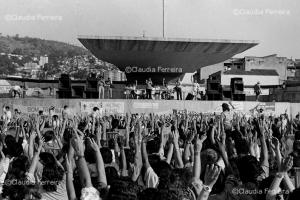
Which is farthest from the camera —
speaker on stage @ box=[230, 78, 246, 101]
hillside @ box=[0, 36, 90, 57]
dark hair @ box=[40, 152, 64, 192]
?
hillside @ box=[0, 36, 90, 57]

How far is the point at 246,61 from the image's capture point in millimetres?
79438

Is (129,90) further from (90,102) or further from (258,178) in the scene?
(258,178)

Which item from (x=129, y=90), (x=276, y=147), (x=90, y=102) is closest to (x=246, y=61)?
(x=129, y=90)

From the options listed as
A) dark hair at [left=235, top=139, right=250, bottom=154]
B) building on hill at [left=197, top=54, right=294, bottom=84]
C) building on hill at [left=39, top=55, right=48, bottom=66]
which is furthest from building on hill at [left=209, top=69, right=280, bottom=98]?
building on hill at [left=39, top=55, right=48, bottom=66]

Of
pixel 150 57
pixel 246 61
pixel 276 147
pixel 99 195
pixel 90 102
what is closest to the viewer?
pixel 99 195

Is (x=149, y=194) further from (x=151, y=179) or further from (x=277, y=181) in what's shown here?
(x=151, y=179)

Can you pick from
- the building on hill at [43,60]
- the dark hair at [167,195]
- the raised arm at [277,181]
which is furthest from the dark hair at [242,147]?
the building on hill at [43,60]

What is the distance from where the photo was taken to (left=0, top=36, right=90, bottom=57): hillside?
16912cm

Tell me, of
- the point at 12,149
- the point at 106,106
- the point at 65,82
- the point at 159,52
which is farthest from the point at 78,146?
the point at 159,52

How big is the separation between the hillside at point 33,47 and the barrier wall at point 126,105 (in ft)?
462

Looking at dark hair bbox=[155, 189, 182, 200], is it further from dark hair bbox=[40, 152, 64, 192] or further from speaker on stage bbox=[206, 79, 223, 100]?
speaker on stage bbox=[206, 79, 223, 100]

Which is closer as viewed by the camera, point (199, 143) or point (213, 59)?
point (199, 143)

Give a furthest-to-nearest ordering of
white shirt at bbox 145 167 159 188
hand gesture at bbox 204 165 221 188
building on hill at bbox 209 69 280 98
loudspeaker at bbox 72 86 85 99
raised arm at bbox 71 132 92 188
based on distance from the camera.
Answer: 1. building on hill at bbox 209 69 280 98
2. loudspeaker at bbox 72 86 85 99
3. white shirt at bbox 145 167 159 188
4. raised arm at bbox 71 132 92 188
5. hand gesture at bbox 204 165 221 188

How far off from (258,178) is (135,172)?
1.26 metres
